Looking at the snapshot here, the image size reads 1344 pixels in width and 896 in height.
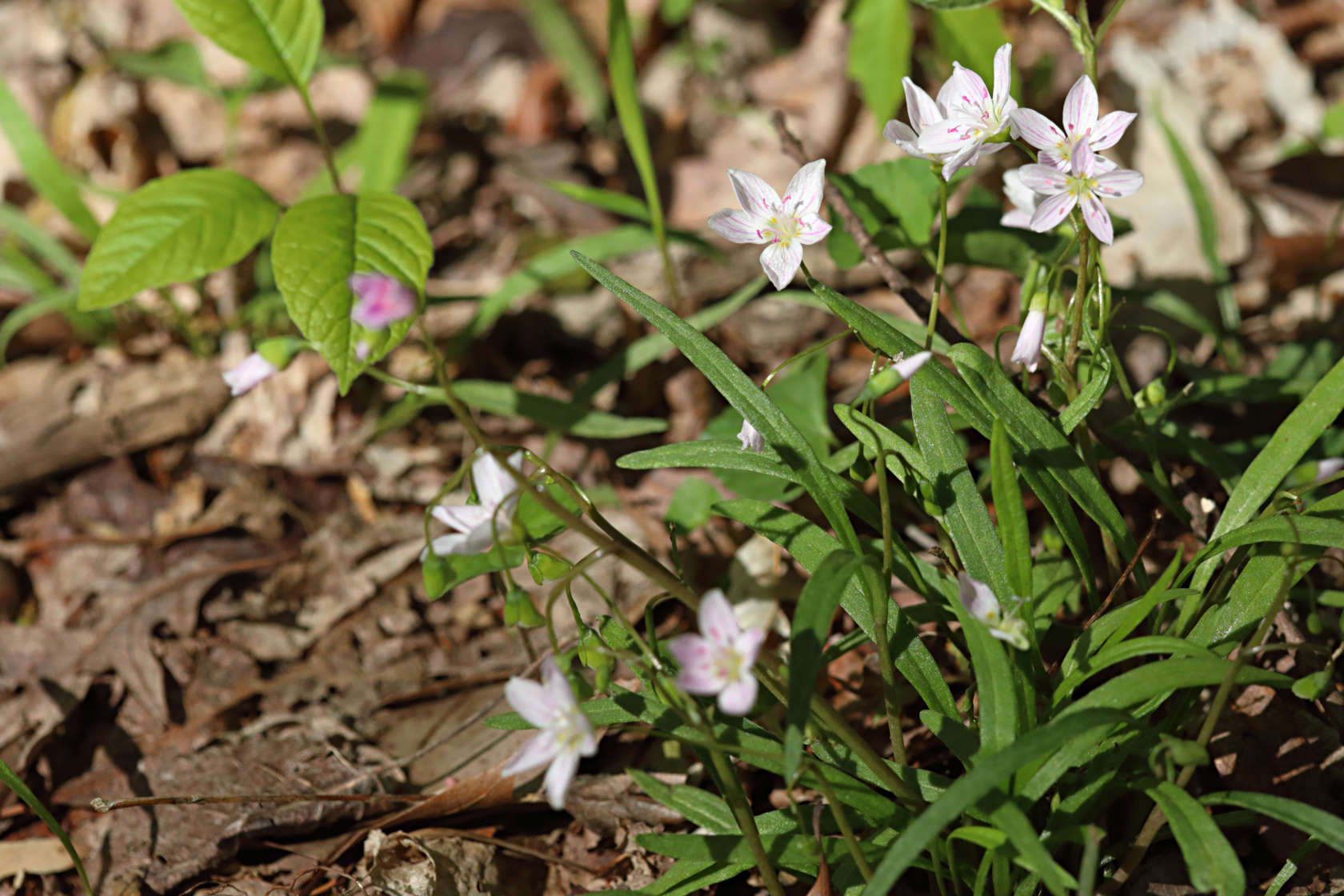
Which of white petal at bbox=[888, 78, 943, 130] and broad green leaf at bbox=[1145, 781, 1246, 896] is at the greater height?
white petal at bbox=[888, 78, 943, 130]

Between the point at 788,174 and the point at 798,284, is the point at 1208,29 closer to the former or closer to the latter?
the point at 788,174

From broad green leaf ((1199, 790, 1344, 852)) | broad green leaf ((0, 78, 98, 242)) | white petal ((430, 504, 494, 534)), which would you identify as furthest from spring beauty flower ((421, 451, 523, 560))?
broad green leaf ((0, 78, 98, 242))

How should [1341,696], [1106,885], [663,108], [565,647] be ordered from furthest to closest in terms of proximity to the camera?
[663,108] → [565,647] → [1341,696] → [1106,885]

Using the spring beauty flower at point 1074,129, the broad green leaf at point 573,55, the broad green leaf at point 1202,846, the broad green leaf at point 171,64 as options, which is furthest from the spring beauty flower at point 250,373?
the broad green leaf at point 171,64

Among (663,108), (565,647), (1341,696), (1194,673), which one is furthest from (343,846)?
(663,108)

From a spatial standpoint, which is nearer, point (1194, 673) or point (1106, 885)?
point (1194, 673)

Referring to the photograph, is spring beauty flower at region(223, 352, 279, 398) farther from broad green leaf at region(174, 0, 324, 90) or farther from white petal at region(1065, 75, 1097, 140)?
white petal at region(1065, 75, 1097, 140)

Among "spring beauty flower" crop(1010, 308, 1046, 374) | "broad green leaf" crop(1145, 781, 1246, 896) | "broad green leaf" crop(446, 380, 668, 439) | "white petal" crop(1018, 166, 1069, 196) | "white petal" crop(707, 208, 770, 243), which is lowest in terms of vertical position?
"broad green leaf" crop(446, 380, 668, 439)
